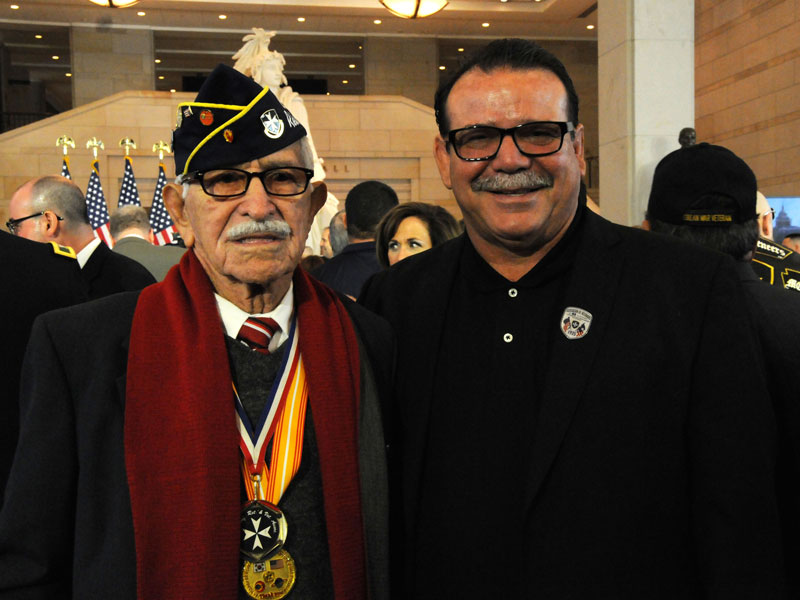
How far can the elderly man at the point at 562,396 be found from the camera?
67.8 inches

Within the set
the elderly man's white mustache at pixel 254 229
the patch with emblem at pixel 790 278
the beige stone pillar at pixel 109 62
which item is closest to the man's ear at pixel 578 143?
the elderly man's white mustache at pixel 254 229

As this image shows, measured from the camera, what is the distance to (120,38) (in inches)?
882

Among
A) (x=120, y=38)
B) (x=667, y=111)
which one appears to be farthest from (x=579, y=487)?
(x=120, y=38)

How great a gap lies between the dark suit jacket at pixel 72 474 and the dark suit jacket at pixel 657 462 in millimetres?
676

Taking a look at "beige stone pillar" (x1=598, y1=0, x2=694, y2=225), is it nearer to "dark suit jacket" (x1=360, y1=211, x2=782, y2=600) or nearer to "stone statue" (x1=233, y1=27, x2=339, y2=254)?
"stone statue" (x1=233, y1=27, x2=339, y2=254)

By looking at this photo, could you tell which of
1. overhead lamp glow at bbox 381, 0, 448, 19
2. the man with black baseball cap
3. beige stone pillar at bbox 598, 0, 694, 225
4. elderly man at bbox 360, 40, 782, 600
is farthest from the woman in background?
overhead lamp glow at bbox 381, 0, 448, 19

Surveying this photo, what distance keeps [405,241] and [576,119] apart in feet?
6.72

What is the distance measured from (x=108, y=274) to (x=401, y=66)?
814 inches

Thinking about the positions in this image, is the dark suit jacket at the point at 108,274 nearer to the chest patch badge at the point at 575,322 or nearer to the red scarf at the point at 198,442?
the red scarf at the point at 198,442

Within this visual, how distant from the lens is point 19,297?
2885mm

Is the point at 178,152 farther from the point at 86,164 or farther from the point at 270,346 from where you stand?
the point at 86,164

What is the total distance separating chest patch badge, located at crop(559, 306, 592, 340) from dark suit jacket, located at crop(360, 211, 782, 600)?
13 mm

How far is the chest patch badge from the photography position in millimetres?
1809

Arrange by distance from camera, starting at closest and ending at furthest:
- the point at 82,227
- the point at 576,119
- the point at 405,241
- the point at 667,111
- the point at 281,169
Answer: the point at 281,169 < the point at 576,119 < the point at 405,241 < the point at 82,227 < the point at 667,111
